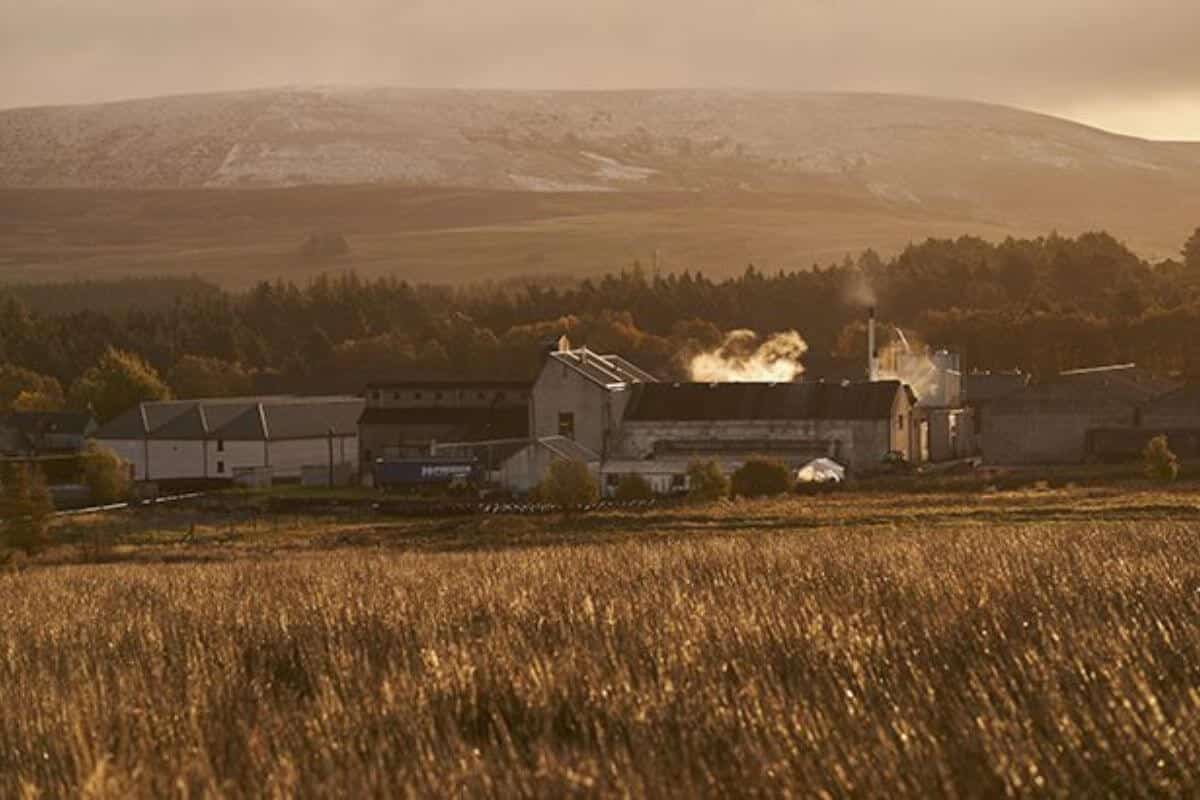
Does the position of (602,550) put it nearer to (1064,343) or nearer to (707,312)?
(1064,343)

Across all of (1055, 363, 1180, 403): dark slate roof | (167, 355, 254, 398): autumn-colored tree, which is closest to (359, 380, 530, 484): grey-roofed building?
(1055, 363, 1180, 403): dark slate roof

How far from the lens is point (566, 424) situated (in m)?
94.1

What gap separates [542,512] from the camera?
244 feet

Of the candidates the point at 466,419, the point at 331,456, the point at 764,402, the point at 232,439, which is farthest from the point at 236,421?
the point at 764,402

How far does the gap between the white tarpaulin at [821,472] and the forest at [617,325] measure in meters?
34.8

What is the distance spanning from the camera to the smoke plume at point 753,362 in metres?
118

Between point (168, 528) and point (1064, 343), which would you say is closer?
point (168, 528)

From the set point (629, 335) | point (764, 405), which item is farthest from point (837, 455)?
point (629, 335)

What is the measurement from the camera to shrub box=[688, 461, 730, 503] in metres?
77.4

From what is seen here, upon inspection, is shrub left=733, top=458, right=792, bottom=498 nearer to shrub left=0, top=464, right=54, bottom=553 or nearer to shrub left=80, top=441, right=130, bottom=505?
shrub left=0, top=464, right=54, bottom=553

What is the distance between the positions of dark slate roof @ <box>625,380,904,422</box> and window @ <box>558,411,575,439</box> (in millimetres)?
2583

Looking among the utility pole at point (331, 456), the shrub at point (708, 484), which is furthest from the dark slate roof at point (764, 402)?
the utility pole at point (331, 456)

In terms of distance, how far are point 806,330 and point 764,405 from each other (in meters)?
70.0

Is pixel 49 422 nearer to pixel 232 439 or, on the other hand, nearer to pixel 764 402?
pixel 232 439
